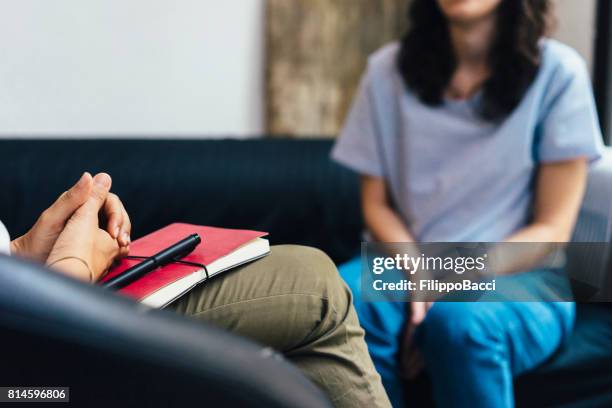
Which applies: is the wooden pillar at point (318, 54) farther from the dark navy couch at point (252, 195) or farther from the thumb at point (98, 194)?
the thumb at point (98, 194)

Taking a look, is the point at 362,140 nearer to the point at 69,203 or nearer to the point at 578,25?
the point at 69,203

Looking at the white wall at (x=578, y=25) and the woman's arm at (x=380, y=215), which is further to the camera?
the white wall at (x=578, y=25)

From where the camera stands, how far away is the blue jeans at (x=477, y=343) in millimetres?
677

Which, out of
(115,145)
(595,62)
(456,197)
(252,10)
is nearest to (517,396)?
(456,197)

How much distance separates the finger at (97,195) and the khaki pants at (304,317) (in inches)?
3.8

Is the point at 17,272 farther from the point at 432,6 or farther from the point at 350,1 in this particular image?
the point at 350,1

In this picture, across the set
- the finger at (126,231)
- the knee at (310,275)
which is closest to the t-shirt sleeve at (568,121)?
the knee at (310,275)

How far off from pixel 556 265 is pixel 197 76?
3.26 ft

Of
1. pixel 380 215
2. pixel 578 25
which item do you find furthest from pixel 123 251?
pixel 578 25

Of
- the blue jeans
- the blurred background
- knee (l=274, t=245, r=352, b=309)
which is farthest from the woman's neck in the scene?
the blurred background

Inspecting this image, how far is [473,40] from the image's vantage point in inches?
34.0

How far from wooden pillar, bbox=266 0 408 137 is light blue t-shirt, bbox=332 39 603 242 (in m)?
0.71

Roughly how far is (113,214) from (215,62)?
1147 millimetres

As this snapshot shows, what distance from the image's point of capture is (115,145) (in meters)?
0.73
